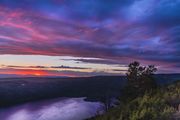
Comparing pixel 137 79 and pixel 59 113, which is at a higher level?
pixel 137 79

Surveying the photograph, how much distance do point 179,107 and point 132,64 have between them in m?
47.9

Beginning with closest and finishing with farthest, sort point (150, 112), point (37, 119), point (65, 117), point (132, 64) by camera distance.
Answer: point (150, 112), point (132, 64), point (65, 117), point (37, 119)

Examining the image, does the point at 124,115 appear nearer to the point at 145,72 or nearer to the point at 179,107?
the point at 179,107

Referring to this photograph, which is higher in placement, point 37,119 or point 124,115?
point 124,115

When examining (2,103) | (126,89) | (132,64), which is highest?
(132,64)

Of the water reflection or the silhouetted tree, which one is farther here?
the water reflection

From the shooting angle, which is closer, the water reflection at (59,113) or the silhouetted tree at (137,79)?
the silhouetted tree at (137,79)

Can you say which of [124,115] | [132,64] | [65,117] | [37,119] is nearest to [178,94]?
[124,115]

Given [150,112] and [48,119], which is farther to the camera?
[48,119]

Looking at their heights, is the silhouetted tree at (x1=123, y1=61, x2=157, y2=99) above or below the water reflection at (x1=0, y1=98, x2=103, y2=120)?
above

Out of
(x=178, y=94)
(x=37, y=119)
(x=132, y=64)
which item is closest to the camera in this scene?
(x=178, y=94)

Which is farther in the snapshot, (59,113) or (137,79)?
(59,113)

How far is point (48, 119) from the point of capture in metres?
104

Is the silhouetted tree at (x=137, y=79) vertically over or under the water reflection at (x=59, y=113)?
over
